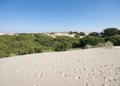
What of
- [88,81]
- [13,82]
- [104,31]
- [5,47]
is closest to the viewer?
[88,81]

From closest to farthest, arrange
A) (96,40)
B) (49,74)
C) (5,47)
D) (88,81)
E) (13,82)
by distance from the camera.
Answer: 1. (88,81)
2. (13,82)
3. (49,74)
4. (5,47)
5. (96,40)

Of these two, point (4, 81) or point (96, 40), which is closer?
point (4, 81)

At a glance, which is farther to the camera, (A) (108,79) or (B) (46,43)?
(B) (46,43)

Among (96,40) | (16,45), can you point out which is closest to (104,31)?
(96,40)

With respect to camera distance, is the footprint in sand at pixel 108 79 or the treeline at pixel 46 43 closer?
the footprint in sand at pixel 108 79

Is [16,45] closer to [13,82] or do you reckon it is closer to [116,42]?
[116,42]

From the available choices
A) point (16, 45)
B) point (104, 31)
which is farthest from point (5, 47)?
point (104, 31)

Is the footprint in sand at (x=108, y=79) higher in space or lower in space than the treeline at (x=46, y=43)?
higher

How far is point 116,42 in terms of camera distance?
19.5m

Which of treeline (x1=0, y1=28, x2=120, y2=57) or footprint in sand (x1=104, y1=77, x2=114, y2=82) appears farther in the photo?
treeline (x1=0, y1=28, x2=120, y2=57)

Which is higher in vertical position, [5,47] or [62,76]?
[62,76]

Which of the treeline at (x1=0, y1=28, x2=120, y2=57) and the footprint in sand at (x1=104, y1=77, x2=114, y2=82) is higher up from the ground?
the footprint in sand at (x1=104, y1=77, x2=114, y2=82)

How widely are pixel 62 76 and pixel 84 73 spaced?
75cm

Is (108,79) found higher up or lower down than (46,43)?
higher up
